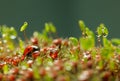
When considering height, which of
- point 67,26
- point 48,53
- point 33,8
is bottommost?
point 48,53

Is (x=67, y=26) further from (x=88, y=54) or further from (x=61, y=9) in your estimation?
(x=88, y=54)

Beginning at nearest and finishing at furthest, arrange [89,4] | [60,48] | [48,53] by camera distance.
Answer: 1. [48,53]
2. [60,48]
3. [89,4]

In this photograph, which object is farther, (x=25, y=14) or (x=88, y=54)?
(x=25, y=14)

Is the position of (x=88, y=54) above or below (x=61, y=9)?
below

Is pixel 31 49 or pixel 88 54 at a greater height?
pixel 31 49

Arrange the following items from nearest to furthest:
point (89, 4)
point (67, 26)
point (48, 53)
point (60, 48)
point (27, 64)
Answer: point (27, 64)
point (48, 53)
point (60, 48)
point (89, 4)
point (67, 26)

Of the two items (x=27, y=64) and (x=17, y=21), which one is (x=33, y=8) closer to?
(x=17, y=21)

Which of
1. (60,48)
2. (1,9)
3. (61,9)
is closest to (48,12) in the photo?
(61,9)

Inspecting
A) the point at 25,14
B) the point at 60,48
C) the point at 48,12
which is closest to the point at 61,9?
the point at 48,12

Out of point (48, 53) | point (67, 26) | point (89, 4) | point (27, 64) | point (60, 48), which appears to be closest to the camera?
point (27, 64)
